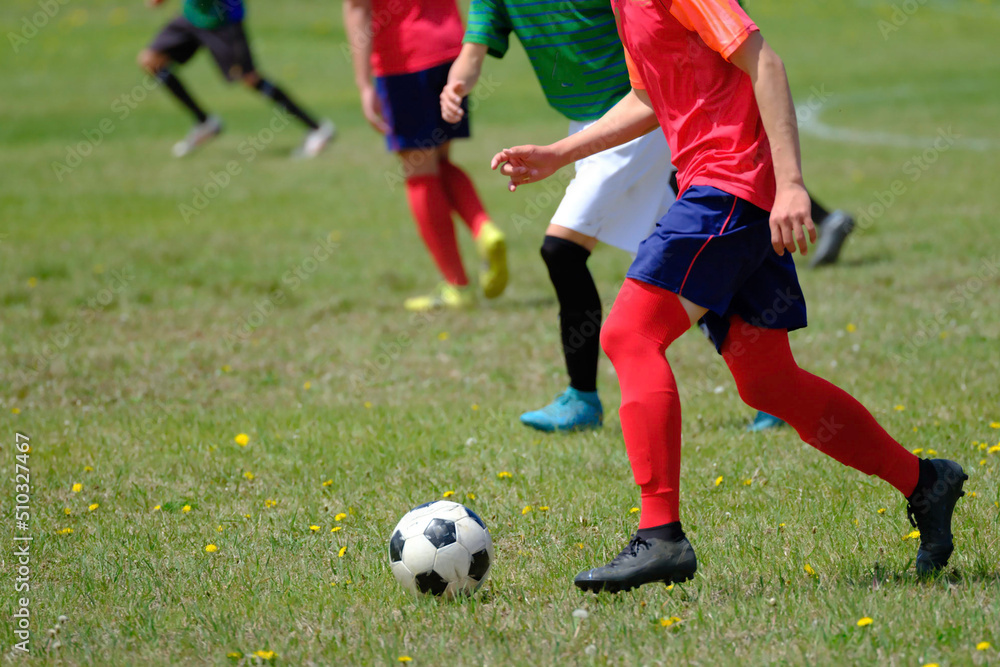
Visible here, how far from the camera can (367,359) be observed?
598cm

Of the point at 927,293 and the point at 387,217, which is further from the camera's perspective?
the point at 387,217

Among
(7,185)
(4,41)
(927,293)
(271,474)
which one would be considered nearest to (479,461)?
(271,474)

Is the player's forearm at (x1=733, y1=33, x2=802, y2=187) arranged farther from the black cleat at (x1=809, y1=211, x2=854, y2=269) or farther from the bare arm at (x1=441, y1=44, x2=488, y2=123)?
the black cleat at (x1=809, y1=211, x2=854, y2=269)

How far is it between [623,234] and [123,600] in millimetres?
2358

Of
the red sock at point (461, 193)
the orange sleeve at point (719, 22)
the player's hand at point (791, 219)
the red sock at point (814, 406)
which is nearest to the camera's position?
the player's hand at point (791, 219)

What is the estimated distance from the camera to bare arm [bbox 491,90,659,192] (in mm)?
3053

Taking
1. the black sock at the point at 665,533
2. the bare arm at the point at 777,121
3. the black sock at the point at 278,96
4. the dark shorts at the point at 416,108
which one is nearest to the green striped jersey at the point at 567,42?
the bare arm at the point at 777,121

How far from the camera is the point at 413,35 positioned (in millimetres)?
6363

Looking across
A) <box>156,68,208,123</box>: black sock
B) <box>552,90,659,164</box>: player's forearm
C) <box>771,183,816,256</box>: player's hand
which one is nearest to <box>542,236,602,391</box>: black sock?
<box>552,90,659,164</box>: player's forearm

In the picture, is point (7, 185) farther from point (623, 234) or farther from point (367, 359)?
point (623, 234)

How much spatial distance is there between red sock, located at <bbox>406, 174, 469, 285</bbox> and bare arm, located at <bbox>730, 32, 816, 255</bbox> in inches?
166

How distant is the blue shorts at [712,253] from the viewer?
2701 millimetres

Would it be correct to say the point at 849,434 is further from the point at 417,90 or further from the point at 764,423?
the point at 417,90

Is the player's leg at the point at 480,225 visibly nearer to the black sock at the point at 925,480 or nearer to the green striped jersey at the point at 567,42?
the green striped jersey at the point at 567,42
